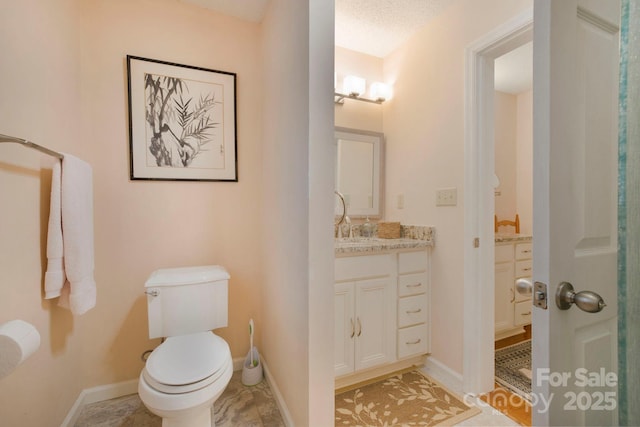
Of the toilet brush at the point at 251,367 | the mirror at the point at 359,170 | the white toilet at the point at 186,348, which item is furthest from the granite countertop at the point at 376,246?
the toilet brush at the point at 251,367

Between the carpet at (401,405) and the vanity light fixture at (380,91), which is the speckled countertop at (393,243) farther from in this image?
the vanity light fixture at (380,91)

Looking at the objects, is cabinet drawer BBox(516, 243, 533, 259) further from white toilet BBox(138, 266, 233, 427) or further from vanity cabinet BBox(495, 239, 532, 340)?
white toilet BBox(138, 266, 233, 427)

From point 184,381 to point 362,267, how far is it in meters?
1.05

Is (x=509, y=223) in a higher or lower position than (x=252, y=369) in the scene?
higher

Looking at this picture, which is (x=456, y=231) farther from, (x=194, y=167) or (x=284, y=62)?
(x=194, y=167)

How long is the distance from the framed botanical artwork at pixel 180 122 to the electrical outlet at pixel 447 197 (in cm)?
141

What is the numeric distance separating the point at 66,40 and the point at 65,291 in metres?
1.27

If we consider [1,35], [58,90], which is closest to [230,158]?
[58,90]

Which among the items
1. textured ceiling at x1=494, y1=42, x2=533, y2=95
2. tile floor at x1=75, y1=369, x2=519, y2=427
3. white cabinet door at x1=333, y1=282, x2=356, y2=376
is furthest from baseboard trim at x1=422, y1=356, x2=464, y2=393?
textured ceiling at x1=494, y1=42, x2=533, y2=95

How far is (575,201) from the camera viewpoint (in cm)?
62

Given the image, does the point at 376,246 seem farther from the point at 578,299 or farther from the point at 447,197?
the point at 578,299

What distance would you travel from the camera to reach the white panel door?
23.4 inches

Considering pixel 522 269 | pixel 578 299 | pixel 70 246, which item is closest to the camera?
pixel 578 299

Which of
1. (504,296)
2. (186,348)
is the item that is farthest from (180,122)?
(504,296)
